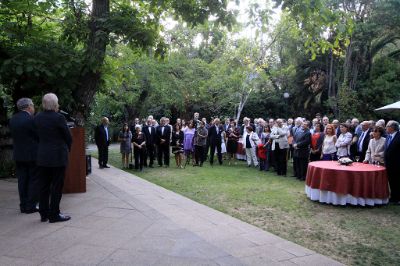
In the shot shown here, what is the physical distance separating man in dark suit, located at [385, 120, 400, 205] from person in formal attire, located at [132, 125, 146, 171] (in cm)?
768

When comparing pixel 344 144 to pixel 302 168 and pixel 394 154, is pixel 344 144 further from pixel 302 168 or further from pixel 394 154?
pixel 394 154

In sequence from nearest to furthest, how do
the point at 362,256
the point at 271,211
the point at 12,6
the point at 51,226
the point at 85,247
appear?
1. the point at 85,247
2. the point at 362,256
3. the point at 51,226
4. the point at 271,211
5. the point at 12,6

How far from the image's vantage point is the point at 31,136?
5891 mm

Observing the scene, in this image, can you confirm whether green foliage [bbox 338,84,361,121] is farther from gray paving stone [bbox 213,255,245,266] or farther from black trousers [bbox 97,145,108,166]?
gray paving stone [bbox 213,255,245,266]

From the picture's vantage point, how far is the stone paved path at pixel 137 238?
4.07m

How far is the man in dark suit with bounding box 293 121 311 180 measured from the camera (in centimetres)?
1053

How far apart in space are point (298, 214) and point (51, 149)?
4663mm

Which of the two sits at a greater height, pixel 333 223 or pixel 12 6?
pixel 12 6

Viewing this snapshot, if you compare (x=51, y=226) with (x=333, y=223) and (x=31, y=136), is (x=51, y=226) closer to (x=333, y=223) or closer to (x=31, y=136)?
(x=31, y=136)

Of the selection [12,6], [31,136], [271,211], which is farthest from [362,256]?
[12,6]

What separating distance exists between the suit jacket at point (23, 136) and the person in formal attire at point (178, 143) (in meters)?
7.41

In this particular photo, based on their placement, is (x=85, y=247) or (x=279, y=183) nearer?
(x=85, y=247)

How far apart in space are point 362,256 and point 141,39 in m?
5.68

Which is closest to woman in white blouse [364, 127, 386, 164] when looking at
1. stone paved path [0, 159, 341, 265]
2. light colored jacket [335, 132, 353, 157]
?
light colored jacket [335, 132, 353, 157]
